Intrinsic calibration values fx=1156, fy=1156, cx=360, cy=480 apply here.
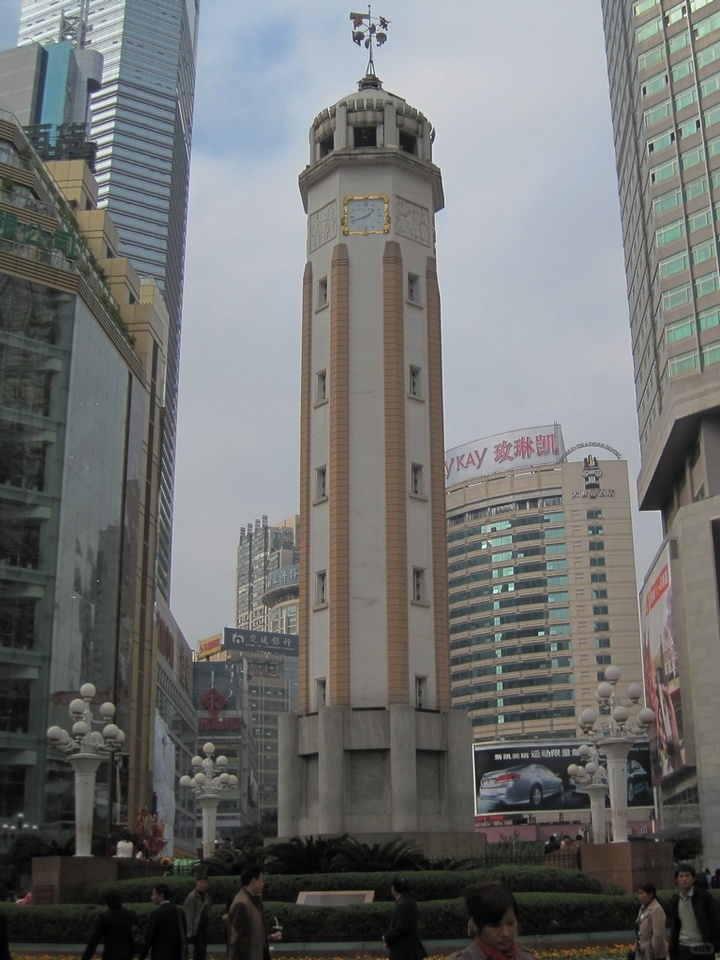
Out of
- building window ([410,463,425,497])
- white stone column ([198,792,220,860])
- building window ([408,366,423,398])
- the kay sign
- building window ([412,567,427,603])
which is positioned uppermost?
the kay sign

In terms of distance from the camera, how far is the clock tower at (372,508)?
38594mm

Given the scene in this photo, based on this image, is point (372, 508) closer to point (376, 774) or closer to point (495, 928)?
point (376, 774)

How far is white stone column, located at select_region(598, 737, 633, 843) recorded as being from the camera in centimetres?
3184

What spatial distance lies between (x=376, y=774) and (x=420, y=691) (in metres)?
3.35

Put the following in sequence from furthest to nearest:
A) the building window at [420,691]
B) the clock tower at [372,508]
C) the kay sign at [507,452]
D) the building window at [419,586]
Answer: the kay sign at [507,452] → the building window at [419,586] → the building window at [420,691] → the clock tower at [372,508]

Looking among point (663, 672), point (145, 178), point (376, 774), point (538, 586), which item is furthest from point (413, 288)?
point (145, 178)

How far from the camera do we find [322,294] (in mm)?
44438

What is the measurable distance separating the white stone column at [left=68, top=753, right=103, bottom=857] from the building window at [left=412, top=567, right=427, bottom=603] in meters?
12.2

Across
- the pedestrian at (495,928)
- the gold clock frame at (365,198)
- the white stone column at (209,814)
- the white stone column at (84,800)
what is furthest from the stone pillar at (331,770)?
the pedestrian at (495,928)

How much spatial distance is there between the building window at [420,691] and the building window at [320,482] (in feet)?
24.6

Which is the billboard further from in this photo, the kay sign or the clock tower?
the kay sign

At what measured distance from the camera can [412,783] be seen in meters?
37.7

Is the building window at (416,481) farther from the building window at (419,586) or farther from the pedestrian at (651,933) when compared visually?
the pedestrian at (651,933)

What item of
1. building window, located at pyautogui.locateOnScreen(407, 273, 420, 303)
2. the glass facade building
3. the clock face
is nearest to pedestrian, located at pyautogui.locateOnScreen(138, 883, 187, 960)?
building window, located at pyautogui.locateOnScreen(407, 273, 420, 303)
